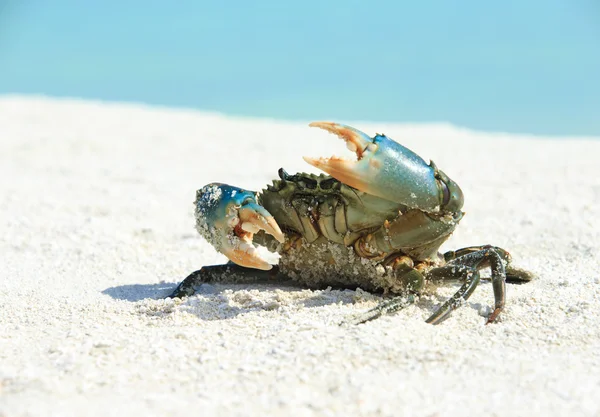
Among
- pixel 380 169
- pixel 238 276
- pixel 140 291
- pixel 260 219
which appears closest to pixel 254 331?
pixel 260 219

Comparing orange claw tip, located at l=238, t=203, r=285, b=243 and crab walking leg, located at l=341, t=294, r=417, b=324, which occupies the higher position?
orange claw tip, located at l=238, t=203, r=285, b=243

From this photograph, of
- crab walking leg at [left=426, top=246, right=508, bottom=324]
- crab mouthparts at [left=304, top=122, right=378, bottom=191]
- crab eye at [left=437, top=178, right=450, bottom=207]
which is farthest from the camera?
crab eye at [left=437, top=178, right=450, bottom=207]

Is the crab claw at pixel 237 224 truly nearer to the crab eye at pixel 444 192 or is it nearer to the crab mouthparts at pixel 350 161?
the crab mouthparts at pixel 350 161

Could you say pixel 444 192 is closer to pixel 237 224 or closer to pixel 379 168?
pixel 379 168

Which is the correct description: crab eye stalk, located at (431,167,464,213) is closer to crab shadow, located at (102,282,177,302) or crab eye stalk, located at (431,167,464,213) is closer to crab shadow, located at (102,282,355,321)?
crab shadow, located at (102,282,355,321)

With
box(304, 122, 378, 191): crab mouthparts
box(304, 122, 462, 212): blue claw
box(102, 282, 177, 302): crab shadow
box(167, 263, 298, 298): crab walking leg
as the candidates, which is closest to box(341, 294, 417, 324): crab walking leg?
box(304, 122, 462, 212): blue claw

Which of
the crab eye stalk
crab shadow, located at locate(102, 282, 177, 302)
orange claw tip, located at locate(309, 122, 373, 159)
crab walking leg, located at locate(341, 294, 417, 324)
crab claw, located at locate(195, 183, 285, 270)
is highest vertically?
orange claw tip, located at locate(309, 122, 373, 159)

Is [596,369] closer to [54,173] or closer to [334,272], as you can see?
[334,272]
